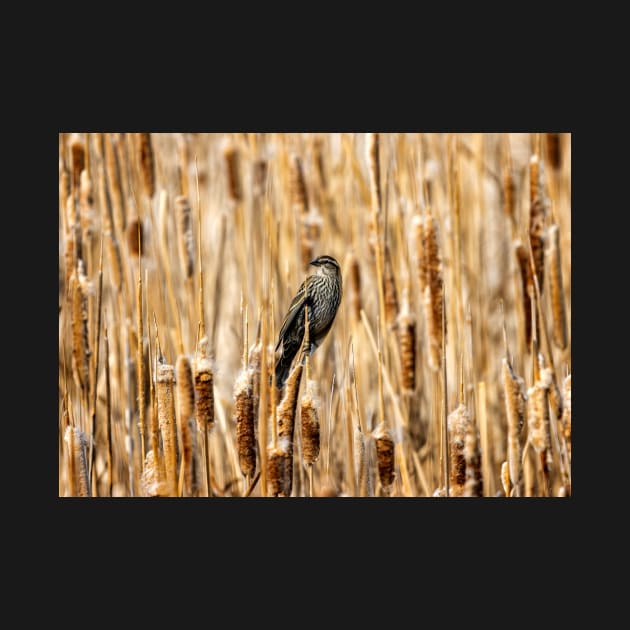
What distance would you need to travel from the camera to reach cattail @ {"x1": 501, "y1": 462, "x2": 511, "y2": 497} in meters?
5.26

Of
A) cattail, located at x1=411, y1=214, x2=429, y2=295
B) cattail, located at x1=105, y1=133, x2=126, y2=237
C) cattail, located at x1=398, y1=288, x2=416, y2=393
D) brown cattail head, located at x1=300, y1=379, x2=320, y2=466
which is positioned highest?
cattail, located at x1=105, y1=133, x2=126, y2=237

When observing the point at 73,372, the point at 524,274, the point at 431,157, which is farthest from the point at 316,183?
the point at 73,372

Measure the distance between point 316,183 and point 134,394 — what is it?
4.01 ft

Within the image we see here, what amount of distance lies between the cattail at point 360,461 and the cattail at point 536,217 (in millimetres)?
1026

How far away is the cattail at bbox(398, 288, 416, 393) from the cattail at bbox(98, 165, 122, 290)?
1.25 metres

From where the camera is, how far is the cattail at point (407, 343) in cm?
518

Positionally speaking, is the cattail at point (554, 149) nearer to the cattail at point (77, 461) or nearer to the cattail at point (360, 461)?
the cattail at point (360, 461)

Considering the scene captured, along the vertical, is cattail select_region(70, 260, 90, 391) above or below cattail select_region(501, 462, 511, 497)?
above

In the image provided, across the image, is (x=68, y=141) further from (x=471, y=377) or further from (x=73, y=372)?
(x=471, y=377)

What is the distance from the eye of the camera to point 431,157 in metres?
5.20

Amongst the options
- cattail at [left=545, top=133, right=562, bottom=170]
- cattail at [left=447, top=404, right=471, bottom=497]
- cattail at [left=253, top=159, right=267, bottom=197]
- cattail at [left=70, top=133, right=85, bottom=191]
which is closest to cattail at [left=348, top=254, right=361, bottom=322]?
cattail at [left=253, top=159, right=267, bottom=197]

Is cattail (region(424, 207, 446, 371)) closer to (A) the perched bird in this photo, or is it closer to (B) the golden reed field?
(B) the golden reed field

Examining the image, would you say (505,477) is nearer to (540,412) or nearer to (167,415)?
(540,412)

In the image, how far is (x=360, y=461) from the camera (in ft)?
17.2
